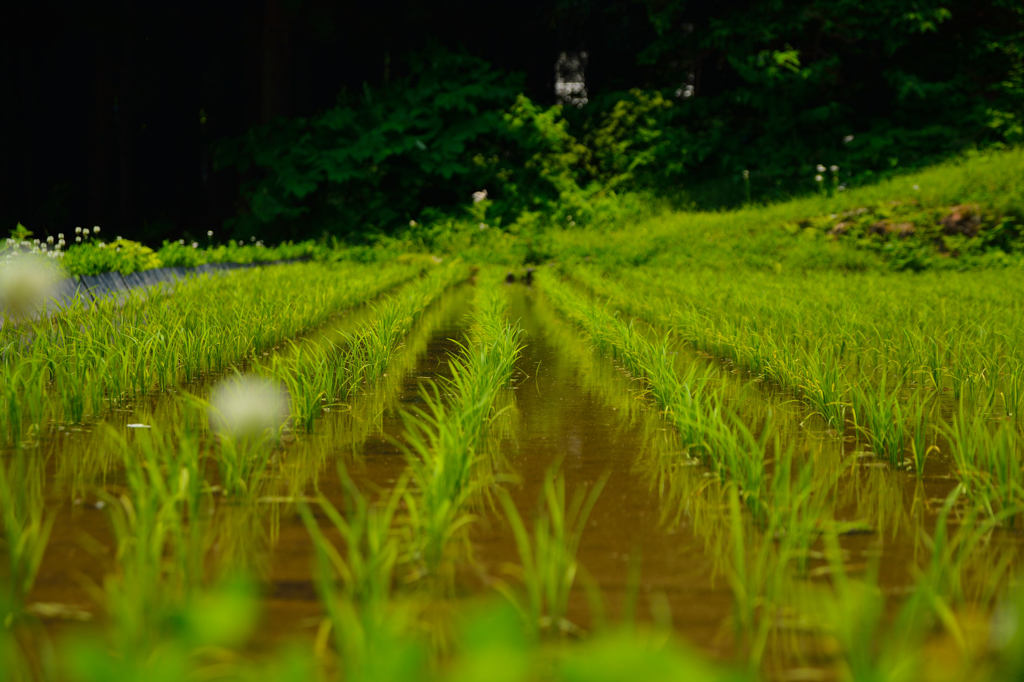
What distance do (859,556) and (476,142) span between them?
15.3m

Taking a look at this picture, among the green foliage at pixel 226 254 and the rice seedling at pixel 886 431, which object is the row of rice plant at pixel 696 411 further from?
the green foliage at pixel 226 254

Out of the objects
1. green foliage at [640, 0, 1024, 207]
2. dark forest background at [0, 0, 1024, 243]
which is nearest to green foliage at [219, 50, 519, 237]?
dark forest background at [0, 0, 1024, 243]

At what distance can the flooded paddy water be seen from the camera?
145 centimetres

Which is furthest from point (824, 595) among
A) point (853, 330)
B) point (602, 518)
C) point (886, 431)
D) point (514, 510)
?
point (853, 330)

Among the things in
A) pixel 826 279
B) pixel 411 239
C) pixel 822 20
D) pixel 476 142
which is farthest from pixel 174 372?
pixel 822 20

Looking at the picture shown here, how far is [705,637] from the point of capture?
139 cm

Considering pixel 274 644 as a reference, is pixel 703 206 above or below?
above

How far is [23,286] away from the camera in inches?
176

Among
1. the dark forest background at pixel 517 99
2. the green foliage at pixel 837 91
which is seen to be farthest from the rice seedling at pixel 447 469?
the green foliage at pixel 837 91

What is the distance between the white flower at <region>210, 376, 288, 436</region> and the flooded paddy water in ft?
0.35

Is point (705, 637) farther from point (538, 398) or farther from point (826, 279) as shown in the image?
point (826, 279)

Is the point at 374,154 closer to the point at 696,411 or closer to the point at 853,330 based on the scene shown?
the point at 853,330

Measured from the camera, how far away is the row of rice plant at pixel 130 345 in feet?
9.05

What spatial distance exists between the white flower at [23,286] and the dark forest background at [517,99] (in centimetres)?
982
